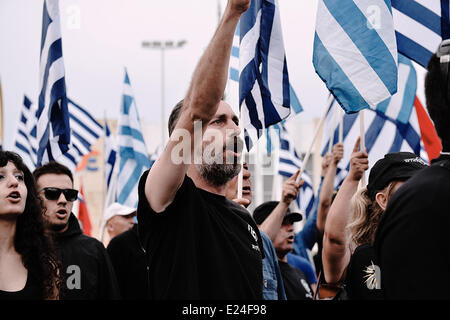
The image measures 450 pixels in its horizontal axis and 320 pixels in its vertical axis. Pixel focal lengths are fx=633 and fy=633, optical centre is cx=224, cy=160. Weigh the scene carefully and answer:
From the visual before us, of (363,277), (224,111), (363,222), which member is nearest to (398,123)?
(363,222)

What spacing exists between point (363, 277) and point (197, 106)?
202 cm

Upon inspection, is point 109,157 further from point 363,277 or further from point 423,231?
point 423,231

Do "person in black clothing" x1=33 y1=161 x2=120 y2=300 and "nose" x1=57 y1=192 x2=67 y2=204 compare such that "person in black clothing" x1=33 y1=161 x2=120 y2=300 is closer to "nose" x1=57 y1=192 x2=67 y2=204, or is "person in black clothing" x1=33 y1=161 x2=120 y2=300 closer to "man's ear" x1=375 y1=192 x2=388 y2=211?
"nose" x1=57 y1=192 x2=67 y2=204

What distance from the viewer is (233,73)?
283 inches

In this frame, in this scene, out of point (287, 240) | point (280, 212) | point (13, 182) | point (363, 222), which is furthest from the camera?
point (287, 240)

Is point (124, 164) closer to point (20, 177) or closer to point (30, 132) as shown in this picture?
point (30, 132)

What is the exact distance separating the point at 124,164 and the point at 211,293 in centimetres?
825

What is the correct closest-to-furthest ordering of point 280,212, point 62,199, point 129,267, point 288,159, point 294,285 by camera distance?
point 62,199 → point 280,212 → point 294,285 → point 129,267 → point 288,159

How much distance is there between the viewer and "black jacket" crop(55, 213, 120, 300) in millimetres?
5180

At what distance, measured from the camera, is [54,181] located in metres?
5.70

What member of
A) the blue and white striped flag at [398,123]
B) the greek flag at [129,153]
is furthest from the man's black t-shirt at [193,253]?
the greek flag at [129,153]

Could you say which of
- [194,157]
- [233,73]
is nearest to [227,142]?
[194,157]

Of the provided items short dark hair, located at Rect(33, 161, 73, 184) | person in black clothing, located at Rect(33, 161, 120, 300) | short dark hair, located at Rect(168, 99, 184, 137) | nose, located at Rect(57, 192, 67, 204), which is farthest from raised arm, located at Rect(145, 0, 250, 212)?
short dark hair, located at Rect(33, 161, 73, 184)

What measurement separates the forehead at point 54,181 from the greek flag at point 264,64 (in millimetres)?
1697
